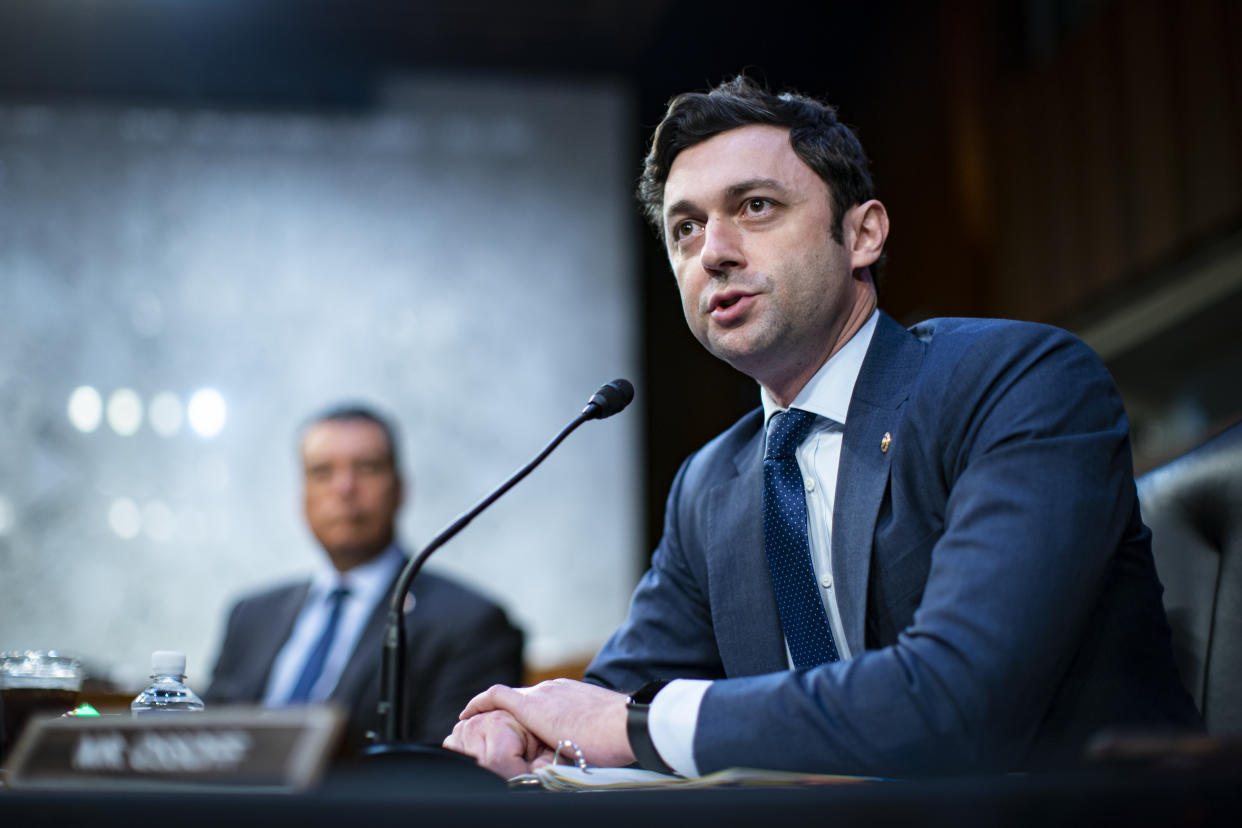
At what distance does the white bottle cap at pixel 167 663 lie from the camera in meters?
1.09

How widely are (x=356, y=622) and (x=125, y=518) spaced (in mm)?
1859

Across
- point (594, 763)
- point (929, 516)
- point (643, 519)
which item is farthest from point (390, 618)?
point (643, 519)

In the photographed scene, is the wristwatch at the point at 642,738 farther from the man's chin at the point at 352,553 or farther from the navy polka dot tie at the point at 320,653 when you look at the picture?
the man's chin at the point at 352,553

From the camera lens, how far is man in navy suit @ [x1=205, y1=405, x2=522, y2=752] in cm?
254

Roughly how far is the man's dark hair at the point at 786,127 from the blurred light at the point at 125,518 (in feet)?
11.0

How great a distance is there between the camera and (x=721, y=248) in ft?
4.46

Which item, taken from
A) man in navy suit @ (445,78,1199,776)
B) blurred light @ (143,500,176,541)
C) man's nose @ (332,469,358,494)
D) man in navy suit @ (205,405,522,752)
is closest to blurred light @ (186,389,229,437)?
blurred light @ (143,500,176,541)

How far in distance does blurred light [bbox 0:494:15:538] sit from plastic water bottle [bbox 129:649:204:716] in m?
3.26

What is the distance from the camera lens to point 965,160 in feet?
13.9

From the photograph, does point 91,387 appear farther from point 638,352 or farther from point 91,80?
point 638,352

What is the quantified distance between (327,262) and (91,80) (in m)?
1.16

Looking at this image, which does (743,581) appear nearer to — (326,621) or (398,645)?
(398,645)

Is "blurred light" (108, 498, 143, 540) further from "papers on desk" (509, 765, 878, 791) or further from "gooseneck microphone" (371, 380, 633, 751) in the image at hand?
"papers on desk" (509, 765, 878, 791)

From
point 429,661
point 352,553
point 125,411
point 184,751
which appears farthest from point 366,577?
point 184,751
